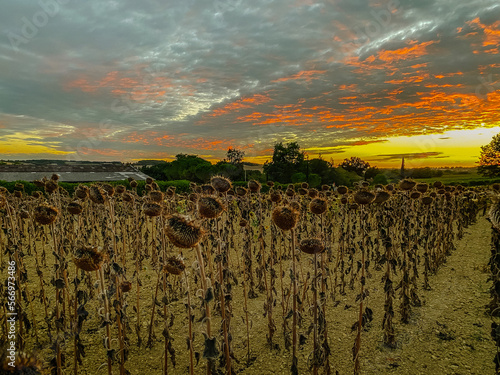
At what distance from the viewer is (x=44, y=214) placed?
12.0ft

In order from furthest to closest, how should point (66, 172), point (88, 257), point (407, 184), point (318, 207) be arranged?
point (66, 172) → point (407, 184) → point (318, 207) → point (88, 257)

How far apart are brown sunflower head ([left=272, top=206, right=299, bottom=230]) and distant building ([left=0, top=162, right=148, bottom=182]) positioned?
151ft

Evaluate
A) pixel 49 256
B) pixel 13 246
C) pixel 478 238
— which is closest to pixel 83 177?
pixel 49 256

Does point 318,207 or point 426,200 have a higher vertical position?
point 318,207

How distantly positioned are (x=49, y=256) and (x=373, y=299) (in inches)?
430

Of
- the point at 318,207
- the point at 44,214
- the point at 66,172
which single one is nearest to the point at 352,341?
the point at 318,207

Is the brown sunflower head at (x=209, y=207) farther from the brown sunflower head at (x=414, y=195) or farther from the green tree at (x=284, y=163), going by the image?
the green tree at (x=284, y=163)

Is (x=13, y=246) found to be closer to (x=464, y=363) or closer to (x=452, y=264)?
(x=464, y=363)

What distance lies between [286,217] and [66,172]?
53.5m

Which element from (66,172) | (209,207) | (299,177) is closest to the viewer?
(209,207)

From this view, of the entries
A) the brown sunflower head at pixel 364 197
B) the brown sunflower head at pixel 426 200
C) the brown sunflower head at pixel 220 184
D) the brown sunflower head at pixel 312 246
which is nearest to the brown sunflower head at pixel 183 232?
the brown sunflower head at pixel 312 246

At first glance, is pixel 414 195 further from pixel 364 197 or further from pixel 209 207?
pixel 209 207

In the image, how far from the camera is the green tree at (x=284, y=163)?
228 feet

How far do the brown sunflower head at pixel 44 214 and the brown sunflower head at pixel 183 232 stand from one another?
2.25 metres
